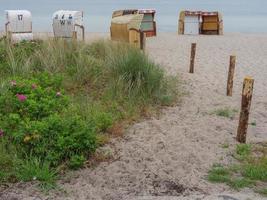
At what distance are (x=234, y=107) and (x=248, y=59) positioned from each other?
24.3ft

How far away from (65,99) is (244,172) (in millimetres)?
2510

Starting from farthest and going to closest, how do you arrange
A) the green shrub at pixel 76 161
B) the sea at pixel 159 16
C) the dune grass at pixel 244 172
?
the sea at pixel 159 16 < the green shrub at pixel 76 161 < the dune grass at pixel 244 172

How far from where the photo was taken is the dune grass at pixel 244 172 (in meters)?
4.95

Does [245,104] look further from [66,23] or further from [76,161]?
[66,23]

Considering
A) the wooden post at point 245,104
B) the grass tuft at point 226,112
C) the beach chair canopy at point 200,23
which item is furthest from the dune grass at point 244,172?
the beach chair canopy at point 200,23

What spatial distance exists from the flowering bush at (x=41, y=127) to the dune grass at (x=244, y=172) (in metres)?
1.43

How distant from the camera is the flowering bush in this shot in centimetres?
516

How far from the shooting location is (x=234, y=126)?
23.5 ft

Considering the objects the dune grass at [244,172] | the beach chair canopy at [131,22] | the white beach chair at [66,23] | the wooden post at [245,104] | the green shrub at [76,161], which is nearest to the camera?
the dune grass at [244,172]

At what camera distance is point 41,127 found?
525 centimetres

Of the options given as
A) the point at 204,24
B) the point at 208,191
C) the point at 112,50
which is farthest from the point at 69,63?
the point at 204,24

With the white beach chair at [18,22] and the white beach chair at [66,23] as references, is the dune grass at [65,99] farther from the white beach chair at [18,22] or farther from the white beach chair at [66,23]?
the white beach chair at [18,22]

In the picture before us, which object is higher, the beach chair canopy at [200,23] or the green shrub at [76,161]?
the beach chair canopy at [200,23]

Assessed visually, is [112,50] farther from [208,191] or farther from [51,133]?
[208,191]
